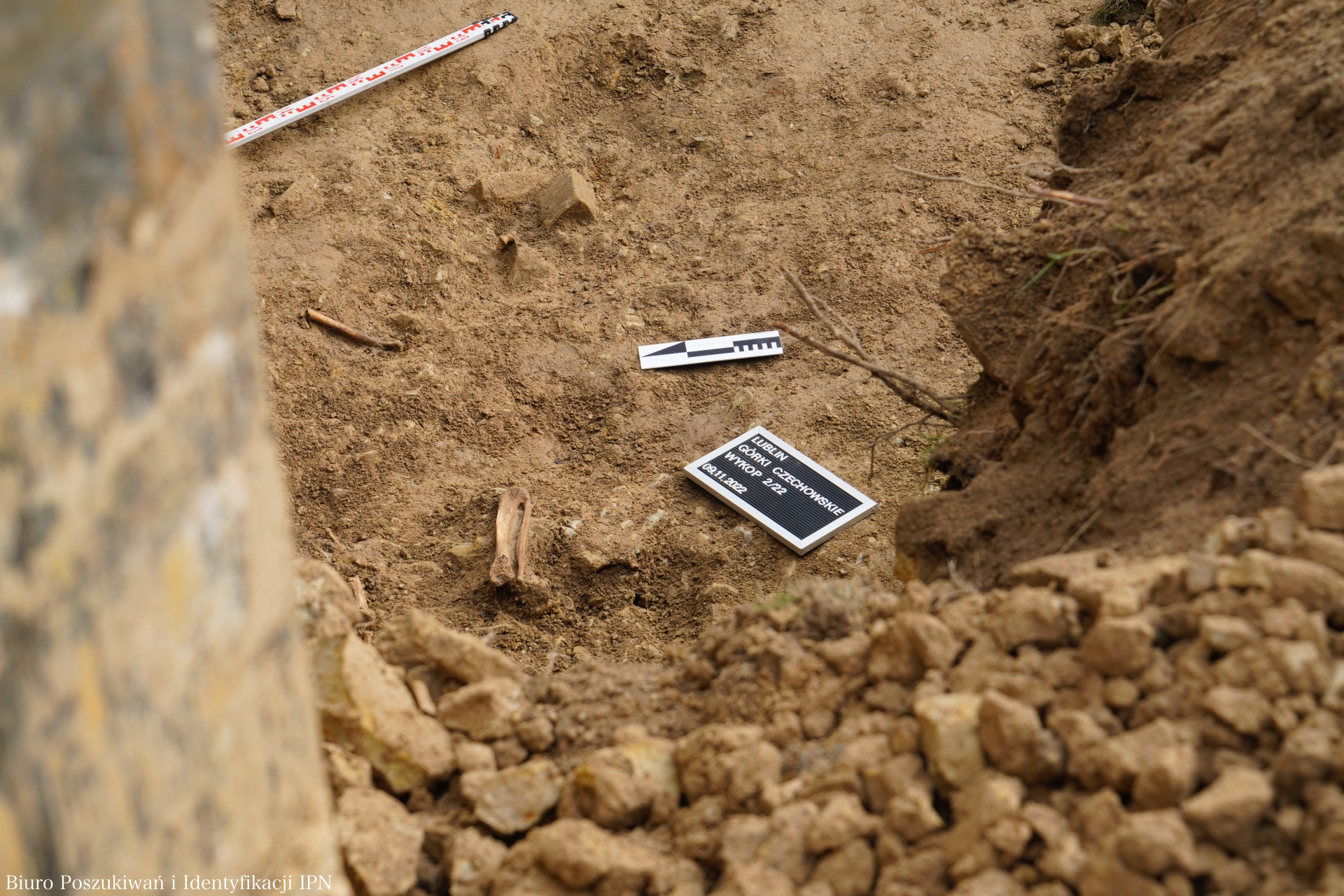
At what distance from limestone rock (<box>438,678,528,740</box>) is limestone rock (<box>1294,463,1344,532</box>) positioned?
1.37m

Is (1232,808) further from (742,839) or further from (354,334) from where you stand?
(354,334)

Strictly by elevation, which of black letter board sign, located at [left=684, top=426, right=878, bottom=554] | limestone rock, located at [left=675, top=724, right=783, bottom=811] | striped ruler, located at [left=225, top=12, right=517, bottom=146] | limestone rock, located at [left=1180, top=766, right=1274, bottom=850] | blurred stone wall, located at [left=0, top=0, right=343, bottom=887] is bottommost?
black letter board sign, located at [left=684, top=426, right=878, bottom=554]

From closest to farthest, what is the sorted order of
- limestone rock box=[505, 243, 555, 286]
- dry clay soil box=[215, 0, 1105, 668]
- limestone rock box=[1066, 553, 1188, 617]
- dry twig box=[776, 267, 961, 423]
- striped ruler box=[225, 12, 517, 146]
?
limestone rock box=[1066, 553, 1188, 617] → dry twig box=[776, 267, 961, 423] → dry clay soil box=[215, 0, 1105, 668] → limestone rock box=[505, 243, 555, 286] → striped ruler box=[225, 12, 517, 146]

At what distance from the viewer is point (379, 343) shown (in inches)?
156

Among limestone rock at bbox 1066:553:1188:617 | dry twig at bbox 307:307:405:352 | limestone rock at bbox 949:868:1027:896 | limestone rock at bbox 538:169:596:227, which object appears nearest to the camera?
limestone rock at bbox 949:868:1027:896

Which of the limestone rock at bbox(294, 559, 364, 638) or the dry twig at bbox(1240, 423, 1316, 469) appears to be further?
the limestone rock at bbox(294, 559, 364, 638)

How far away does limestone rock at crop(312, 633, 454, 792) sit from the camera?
6.20ft

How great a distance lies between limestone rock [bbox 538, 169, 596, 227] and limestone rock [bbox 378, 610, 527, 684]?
2638mm

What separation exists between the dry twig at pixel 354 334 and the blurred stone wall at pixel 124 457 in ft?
9.43

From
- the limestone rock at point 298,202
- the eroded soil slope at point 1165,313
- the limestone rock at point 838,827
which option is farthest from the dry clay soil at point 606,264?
the limestone rock at point 838,827

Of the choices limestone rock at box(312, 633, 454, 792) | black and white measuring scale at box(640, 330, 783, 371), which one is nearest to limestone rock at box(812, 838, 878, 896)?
limestone rock at box(312, 633, 454, 792)

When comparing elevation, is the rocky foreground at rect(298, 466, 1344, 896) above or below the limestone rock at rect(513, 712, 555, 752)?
above

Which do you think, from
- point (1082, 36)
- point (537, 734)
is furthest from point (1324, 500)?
point (1082, 36)

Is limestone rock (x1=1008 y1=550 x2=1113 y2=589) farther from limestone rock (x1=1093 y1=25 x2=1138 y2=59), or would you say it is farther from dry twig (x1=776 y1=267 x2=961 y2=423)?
limestone rock (x1=1093 y1=25 x2=1138 y2=59)
